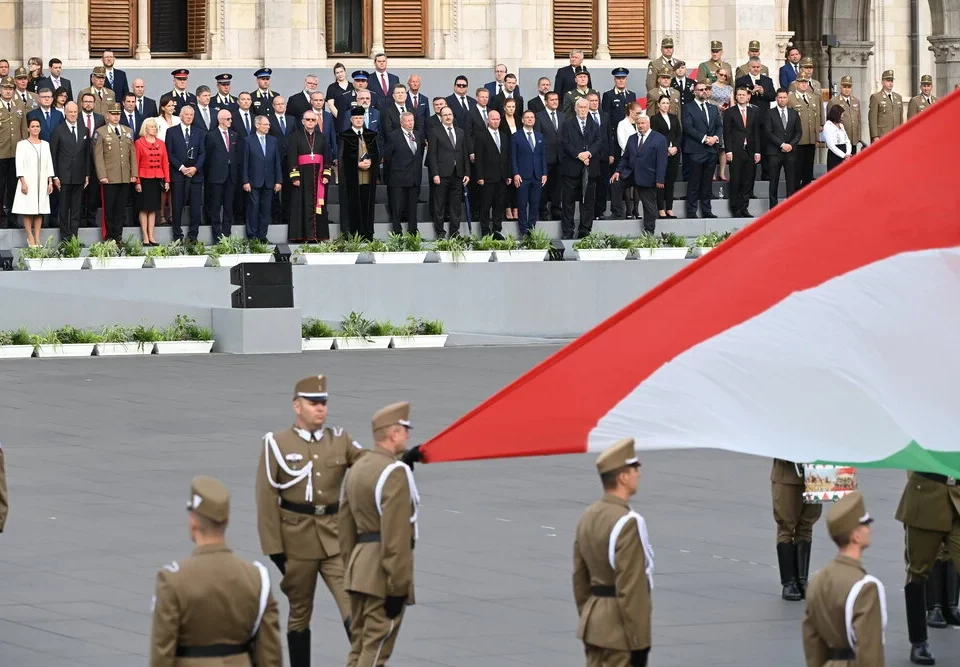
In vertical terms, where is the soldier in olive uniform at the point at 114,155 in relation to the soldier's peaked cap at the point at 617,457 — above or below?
above

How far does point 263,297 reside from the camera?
25.5 m

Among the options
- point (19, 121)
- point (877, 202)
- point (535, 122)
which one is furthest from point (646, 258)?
point (877, 202)

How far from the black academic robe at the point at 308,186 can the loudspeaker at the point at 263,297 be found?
7.42 feet

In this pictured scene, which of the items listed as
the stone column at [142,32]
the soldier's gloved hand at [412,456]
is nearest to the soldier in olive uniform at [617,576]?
the soldier's gloved hand at [412,456]

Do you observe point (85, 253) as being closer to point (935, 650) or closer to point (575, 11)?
point (575, 11)

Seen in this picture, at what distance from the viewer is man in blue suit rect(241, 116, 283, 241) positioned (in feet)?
88.7

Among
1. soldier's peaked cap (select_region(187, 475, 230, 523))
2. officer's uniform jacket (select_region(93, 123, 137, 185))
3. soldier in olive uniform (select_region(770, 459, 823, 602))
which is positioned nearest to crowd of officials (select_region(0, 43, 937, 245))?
officer's uniform jacket (select_region(93, 123, 137, 185))

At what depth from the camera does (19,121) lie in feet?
87.8

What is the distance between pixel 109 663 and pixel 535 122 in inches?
722

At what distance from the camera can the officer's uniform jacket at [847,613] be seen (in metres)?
8.37

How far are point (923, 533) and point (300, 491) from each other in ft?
11.4

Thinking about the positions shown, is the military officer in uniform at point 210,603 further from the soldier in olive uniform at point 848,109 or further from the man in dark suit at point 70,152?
the soldier in olive uniform at point 848,109

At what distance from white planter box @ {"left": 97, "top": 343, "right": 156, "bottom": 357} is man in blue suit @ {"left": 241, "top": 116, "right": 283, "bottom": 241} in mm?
2573

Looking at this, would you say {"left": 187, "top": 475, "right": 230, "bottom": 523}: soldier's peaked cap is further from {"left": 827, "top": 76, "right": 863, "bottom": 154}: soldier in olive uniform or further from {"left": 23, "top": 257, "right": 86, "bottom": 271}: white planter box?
{"left": 827, "top": 76, "right": 863, "bottom": 154}: soldier in olive uniform
